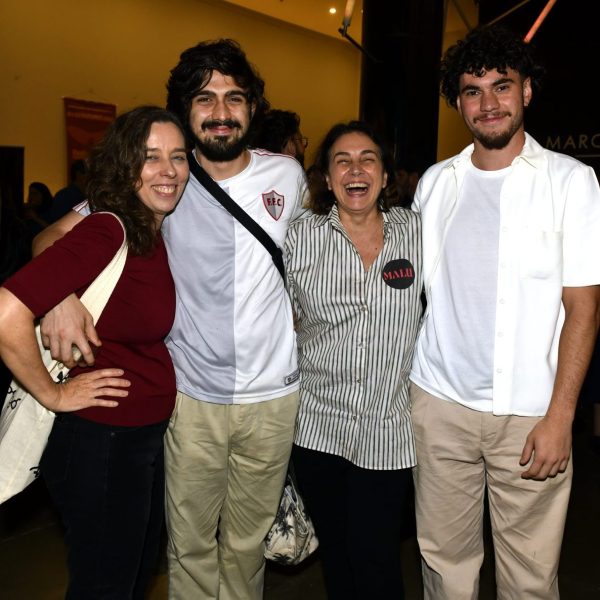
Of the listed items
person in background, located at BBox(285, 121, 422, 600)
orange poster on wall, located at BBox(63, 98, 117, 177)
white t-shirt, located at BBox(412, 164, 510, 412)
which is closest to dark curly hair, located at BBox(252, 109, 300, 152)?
person in background, located at BBox(285, 121, 422, 600)

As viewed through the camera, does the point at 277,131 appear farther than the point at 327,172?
Yes

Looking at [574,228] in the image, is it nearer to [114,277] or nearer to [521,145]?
[521,145]

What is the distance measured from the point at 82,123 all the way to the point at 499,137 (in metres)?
7.32

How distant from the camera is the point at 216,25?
31.7ft

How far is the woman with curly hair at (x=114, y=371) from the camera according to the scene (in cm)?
178

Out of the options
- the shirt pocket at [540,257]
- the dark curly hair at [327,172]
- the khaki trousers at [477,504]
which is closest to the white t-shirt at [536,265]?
the shirt pocket at [540,257]

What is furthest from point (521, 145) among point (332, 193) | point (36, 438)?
point (36, 438)

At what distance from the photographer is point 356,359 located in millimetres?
2234

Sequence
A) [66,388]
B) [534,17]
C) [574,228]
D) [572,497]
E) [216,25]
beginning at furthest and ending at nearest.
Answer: [216,25] → [534,17] → [572,497] → [574,228] → [66,388]

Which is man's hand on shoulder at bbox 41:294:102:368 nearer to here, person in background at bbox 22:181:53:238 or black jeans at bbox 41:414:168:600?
black jeans at bbox 41:414:168:600

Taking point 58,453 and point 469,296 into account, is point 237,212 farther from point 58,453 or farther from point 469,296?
point 58,453

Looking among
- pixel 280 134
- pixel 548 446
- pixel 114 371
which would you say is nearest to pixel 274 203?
pixel 114 371

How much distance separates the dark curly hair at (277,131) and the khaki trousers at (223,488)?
5.97ft

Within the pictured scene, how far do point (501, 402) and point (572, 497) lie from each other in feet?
7.06
